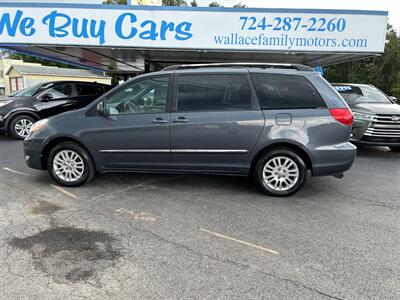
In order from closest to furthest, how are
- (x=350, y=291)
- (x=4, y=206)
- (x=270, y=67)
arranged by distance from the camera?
(x=350, y=291), (x=4, y=206), (x=270, y=67)

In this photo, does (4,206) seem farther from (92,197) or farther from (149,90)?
(149,90)

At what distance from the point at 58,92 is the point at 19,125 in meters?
1.38

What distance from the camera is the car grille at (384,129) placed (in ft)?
25.5

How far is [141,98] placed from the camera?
4934mm

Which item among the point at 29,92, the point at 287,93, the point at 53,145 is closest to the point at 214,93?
the point at 287,93

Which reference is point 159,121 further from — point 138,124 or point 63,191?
point 63,191

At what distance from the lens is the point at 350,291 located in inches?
108

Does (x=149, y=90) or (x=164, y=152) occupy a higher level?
(x=149, y=90)

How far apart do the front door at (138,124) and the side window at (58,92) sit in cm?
540

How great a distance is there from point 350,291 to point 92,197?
11.2 ft

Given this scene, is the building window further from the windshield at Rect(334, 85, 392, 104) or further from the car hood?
the car hood

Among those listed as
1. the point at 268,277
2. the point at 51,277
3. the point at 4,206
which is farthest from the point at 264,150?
the point at 4,206

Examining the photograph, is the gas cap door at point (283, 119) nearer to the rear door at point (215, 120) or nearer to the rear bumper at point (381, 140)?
the rear door at point (215, 120)

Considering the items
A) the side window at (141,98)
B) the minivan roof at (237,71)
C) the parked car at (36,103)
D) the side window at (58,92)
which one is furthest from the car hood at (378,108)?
the side window at (58,92)
